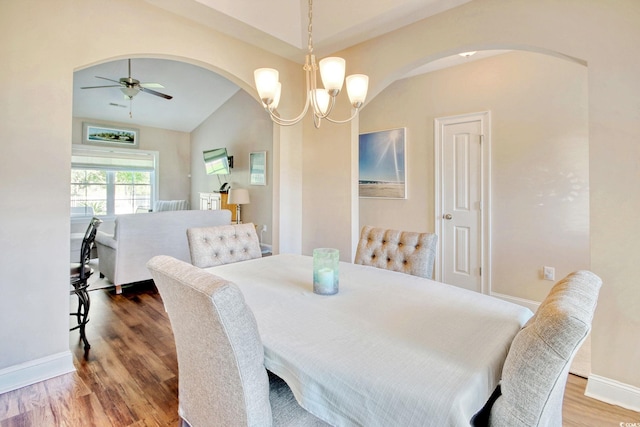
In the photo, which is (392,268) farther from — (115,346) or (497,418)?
(115,346)

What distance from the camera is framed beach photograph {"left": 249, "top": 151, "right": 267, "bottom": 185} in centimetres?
580

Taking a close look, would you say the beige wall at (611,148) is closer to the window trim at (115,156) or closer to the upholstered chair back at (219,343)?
the upholstered chair back at (219,343)

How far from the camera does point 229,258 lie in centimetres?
230

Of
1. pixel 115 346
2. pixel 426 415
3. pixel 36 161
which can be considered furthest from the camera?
pixel 115 346

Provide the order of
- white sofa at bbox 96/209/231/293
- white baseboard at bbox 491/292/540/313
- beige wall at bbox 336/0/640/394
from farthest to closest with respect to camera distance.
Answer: white sofa at bbox 96/209/231/293 → white baseboard at bbox 491/292/540/313 → beige wall at bbox 336/0/640/394

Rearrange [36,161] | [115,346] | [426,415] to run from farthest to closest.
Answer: [115,346]
[36,161]
[426,415]

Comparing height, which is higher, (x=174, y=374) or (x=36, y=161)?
(x=36, y=161)

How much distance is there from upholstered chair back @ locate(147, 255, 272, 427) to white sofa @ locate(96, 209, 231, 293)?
2.92m

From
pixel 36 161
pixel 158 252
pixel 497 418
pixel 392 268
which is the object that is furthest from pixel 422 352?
pixel 158 252

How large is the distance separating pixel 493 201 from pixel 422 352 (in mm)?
2896

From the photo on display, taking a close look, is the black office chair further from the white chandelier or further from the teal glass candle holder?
the teal glass candle holder

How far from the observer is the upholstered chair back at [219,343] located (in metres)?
0.94

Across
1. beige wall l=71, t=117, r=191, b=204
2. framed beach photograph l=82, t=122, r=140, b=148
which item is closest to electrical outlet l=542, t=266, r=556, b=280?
beige wall l=71, t=117, r=191, b=204

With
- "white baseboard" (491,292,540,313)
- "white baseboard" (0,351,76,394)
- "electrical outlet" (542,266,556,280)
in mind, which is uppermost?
"electrical outlet" (542,266,556,280)
